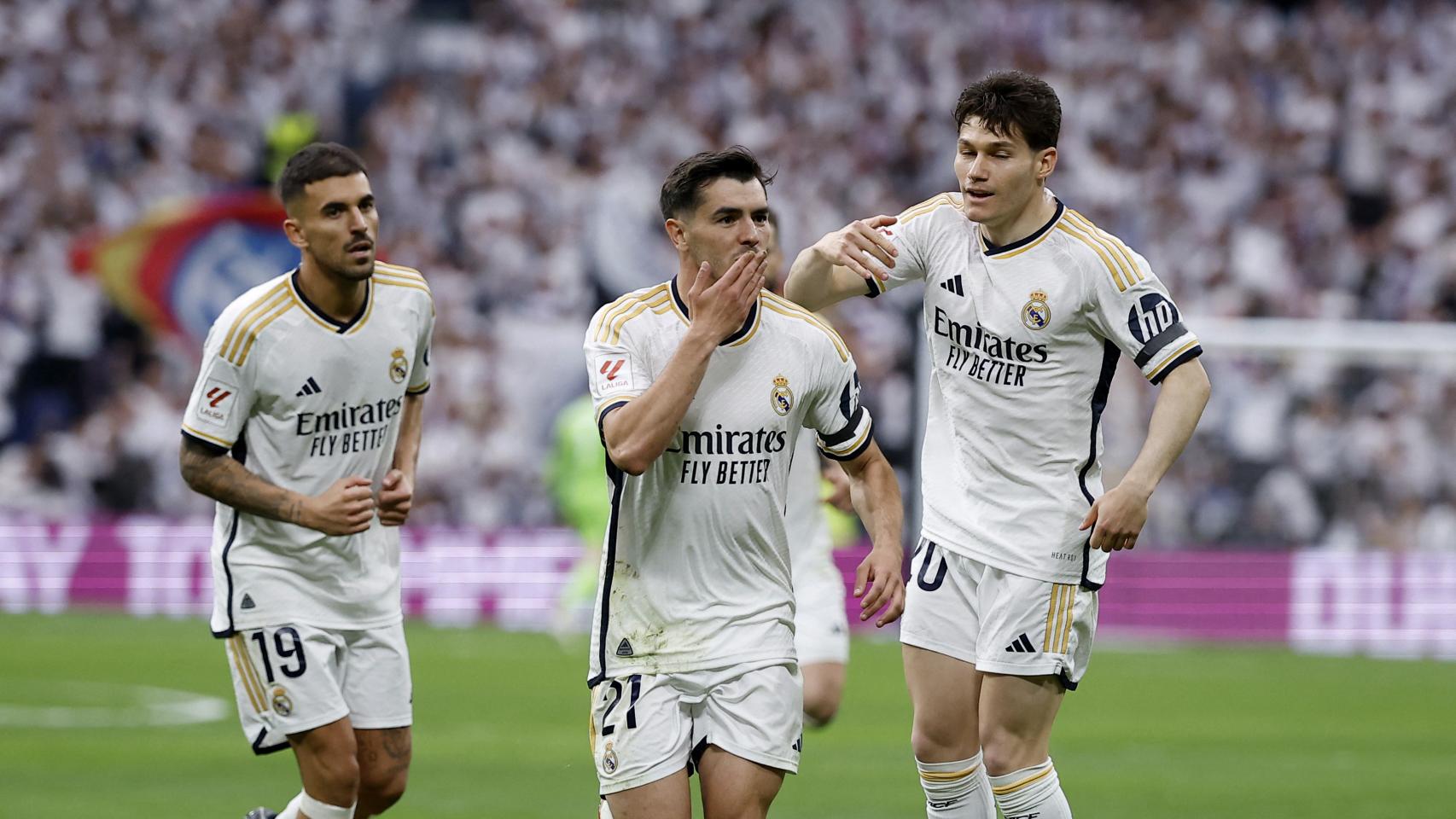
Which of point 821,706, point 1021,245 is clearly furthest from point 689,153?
point 1021,245

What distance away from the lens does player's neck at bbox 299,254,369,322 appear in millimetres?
7539

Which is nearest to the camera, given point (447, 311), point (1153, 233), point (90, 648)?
point (90, 648)

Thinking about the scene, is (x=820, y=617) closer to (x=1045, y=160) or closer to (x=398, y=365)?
(x=398, y=365)

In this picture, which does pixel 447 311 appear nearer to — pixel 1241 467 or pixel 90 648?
pixel 90 648

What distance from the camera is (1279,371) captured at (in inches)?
798

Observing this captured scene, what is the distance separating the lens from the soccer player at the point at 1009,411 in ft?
23.0

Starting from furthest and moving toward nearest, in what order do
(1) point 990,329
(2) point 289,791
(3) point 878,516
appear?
(2) point 289,791
(1) point 990,329
(3) point 878,516

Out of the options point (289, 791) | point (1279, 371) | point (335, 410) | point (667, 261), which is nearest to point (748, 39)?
point (667, 261)

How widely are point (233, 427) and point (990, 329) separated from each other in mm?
2696

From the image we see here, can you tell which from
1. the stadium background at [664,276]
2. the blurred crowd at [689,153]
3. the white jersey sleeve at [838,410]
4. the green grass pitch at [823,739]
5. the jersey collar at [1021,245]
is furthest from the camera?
the blurred crowd at [689,153]

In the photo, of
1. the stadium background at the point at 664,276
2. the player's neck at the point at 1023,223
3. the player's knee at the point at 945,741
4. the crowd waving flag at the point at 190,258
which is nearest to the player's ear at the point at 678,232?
the player's neck at the point at 1023,223

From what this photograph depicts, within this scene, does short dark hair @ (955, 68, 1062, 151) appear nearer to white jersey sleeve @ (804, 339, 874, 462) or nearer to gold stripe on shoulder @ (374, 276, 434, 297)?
white jersey sleeve @ (804, 339, 874, 462)

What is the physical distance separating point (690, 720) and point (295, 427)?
2048 millimetres

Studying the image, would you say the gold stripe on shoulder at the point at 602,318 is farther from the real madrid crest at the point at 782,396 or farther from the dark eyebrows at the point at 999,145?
the dark eyebrows at the point at 999,145
